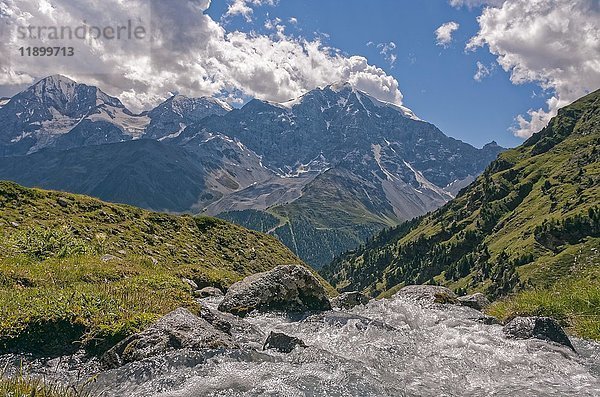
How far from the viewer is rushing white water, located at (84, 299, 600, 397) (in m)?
10.6

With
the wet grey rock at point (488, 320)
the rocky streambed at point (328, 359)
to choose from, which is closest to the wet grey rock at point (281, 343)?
the rocky streambed at point (328, 359)

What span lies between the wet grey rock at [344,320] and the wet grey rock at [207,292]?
6619 millimetres

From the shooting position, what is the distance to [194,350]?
1218 centimetres

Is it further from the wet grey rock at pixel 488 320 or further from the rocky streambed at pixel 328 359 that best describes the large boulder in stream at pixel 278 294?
the wet grey rock at pixel 488 320

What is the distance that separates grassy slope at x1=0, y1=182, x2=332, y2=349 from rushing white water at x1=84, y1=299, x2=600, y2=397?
316 cm

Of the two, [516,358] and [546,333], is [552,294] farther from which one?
[516,358]

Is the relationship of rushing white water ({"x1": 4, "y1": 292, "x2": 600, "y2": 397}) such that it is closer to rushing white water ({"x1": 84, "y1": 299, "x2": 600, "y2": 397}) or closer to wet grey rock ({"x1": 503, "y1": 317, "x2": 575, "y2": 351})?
rushing white water ({"x1": 84, "y1": 299, "x2": 600, "y2": 397})

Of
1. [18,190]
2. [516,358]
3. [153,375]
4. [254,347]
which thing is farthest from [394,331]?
[18,190]

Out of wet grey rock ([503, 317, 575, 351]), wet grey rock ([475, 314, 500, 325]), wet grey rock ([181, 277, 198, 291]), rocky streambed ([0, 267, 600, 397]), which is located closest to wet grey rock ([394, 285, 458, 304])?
wet grey rock ([475, 314, 500, 325])

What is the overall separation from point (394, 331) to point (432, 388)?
5990 millimetres

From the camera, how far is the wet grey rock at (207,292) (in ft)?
73.4

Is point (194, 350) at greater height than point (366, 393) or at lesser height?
greater

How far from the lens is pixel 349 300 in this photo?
25.6 meters

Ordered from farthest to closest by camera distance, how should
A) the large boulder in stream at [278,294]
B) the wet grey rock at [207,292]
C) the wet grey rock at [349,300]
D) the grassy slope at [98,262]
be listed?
the wet grey rock at [349,300]
the wet grey rock at [207,292]
the large boulder in stream at [278,294]
the grassy slope at [98,262]
